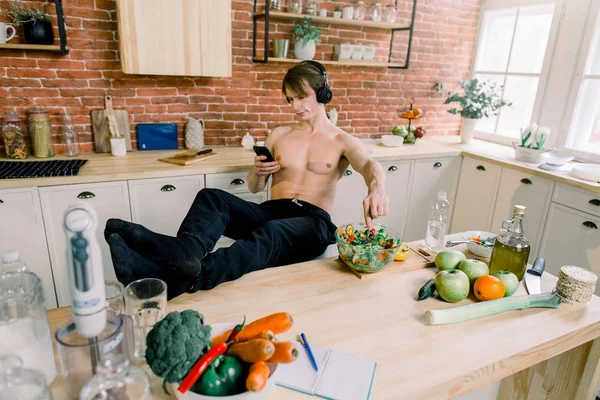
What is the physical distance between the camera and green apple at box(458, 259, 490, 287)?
1.37 metres

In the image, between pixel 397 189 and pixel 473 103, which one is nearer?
pixel 397 189

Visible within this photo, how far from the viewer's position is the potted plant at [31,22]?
241 centimetres

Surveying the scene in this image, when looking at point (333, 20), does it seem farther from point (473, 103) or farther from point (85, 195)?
point (85, 195)

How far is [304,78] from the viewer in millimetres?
2146

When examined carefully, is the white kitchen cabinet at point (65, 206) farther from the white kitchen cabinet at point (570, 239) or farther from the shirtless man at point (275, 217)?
the white kitchen cabinet at point (570, 239)

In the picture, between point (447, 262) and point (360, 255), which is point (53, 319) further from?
point (447, 262)

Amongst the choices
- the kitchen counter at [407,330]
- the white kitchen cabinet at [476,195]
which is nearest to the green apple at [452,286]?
the kitchen counter at [407,330]

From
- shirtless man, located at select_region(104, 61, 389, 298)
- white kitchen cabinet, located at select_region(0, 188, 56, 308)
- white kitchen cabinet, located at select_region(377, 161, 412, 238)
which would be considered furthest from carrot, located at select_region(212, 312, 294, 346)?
A: white kitchen cabinet, located at select_region(377, 161, 412, 238)

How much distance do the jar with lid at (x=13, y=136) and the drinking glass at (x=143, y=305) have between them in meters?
2.01

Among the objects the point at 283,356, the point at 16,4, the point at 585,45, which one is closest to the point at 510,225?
the point at 283,356

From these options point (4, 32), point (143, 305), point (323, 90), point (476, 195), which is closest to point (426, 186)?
point (476, 195)

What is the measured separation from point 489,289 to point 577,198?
1.80 metres

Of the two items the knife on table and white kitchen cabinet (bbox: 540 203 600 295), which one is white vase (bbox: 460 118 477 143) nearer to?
white kitchen cabinet (bbox: 540 203 600 295)

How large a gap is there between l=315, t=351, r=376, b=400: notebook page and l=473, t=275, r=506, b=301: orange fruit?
0.50m
